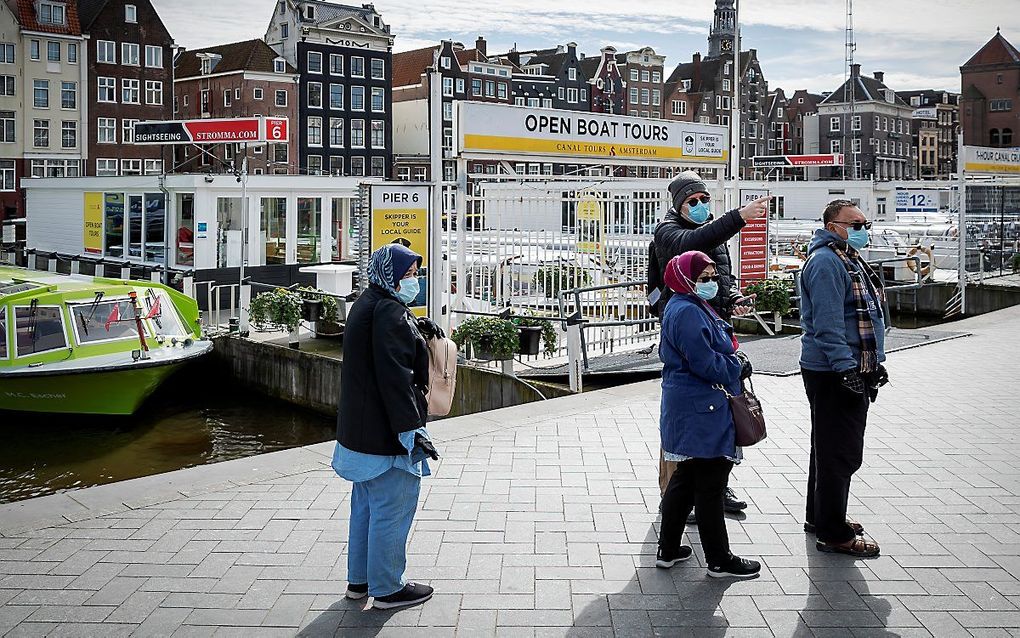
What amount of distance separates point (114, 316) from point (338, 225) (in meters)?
12.3

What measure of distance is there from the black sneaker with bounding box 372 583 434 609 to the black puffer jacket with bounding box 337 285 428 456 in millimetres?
672

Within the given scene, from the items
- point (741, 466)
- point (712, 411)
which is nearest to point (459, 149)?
point (741, 466)

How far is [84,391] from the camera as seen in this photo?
14.7 meters

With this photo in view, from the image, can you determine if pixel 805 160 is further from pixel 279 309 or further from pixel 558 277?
pixel 558 277

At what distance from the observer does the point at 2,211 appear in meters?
56.0

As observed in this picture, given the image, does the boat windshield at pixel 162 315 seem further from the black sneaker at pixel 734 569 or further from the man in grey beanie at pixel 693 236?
the black sneaker at pixel 734 569

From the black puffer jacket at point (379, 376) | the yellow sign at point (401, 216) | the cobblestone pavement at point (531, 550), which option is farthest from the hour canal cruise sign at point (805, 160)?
the black puffer jacket at point (379, 376)

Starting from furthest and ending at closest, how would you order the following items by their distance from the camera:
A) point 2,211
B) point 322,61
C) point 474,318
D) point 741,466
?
1. point 322,61
2. point 2,211
3. point 474,318
4. point 741,466

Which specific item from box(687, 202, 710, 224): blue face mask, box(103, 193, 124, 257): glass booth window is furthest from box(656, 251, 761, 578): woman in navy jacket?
box(103, 193, 124, 257): glass booth window

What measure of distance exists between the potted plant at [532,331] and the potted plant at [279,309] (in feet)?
19.0

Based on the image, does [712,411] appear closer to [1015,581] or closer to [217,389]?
[1015,581]

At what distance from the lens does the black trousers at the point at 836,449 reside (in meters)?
5.69

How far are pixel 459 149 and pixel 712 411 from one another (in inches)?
260

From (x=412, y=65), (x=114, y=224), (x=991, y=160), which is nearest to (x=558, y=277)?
(x=991, y=160)
